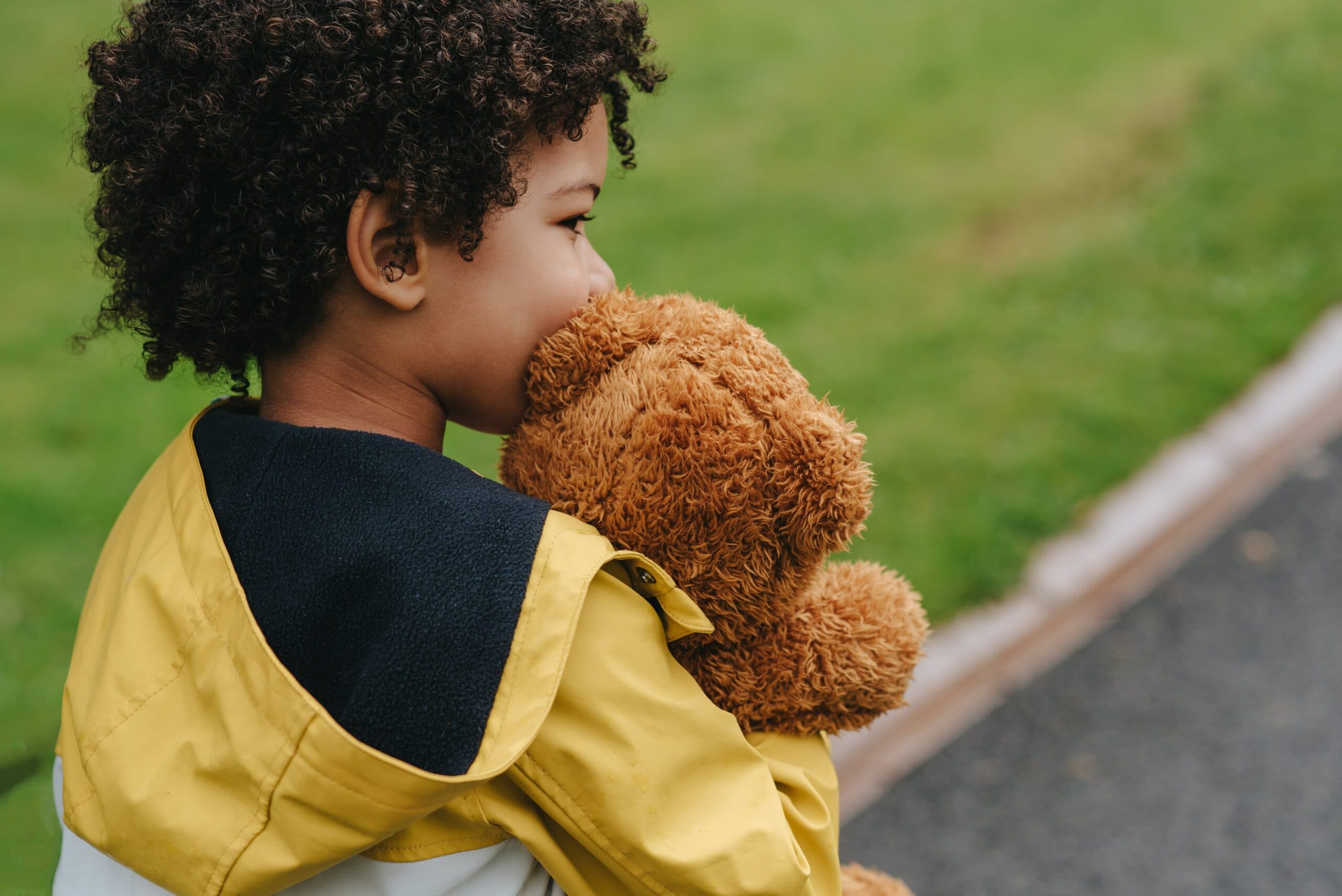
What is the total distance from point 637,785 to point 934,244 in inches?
146

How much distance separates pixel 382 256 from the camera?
136 centimetres

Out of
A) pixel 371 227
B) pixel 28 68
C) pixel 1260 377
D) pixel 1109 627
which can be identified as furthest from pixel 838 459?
pixel 28 68

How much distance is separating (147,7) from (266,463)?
60 cm

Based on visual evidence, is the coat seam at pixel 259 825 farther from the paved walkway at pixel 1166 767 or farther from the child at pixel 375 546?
the paved walkway at pixel 1166 767

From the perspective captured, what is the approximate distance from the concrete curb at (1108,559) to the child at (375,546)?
5.30 feet

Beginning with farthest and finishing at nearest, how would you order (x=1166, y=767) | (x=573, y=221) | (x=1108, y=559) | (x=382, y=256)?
(x=1108, y=559), (x=1166, y=767), (x=573, y=221), (x=382, y=256)

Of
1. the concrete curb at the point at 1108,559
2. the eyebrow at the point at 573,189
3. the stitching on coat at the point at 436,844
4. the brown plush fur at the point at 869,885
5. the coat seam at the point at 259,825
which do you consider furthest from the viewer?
the concrete curb at the point at 1108,559

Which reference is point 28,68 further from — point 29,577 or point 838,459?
point 838,459

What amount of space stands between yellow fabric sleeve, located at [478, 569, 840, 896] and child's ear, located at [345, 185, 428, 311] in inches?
16.4

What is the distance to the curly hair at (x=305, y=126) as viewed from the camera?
50.8 inches

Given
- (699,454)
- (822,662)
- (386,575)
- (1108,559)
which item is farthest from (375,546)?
(1108,559)

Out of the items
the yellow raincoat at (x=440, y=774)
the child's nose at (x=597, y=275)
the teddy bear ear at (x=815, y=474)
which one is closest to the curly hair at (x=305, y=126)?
the child's nose at (x=597, y=275)

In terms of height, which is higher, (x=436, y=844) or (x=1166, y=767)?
(x=436, y=844)

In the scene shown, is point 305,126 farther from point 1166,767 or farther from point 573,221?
point 1166,767
